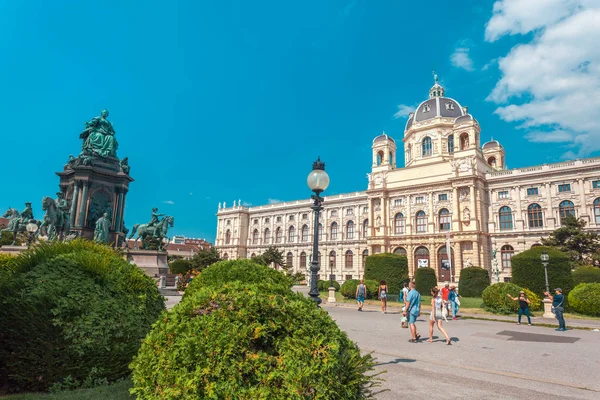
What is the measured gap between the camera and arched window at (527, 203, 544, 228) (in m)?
45.3

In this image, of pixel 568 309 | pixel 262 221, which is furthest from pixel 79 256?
pixel 262 221

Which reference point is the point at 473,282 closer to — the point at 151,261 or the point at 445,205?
the point at 445,205

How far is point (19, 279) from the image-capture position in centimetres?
478

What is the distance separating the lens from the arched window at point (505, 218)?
47438 mm

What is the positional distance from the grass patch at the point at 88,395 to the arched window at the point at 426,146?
59.6 meters

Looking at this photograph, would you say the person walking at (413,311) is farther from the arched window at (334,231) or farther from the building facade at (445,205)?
the arched window at (334,231)

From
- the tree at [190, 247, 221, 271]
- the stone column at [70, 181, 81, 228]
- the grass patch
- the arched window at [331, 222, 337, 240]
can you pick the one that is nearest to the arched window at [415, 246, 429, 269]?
the arched window at [331, 222, 337, 240]

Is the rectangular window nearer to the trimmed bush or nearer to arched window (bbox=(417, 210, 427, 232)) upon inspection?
arched window (bbox=(417, 210, 427, 232))

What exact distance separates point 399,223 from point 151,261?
40410 mm

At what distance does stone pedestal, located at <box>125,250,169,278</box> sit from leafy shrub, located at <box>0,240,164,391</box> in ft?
61.5

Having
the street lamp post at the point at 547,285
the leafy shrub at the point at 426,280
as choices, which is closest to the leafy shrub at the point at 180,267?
the leafy shrub at the point at 426,280

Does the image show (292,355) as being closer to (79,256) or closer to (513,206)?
(79,256)

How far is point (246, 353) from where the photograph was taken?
294 cm

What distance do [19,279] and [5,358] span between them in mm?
991
